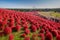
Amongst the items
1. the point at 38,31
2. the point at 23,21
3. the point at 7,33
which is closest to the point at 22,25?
the point at 23,21

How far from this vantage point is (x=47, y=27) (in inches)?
858

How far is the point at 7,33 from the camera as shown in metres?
19.0

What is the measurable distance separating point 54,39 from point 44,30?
5.84 feet

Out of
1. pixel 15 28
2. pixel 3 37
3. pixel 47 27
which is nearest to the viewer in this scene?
pixel 3 37

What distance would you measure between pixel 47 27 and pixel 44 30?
1.07 m

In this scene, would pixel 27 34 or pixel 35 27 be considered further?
pixel 35 27

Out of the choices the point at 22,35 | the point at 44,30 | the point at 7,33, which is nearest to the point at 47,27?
the point at 44,30

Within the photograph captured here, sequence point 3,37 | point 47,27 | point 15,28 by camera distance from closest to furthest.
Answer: point 3,37, point 15,28, point 47,27

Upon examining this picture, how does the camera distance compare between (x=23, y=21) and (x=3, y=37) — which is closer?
(x=3, y=37)

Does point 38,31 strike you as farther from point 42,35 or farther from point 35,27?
point 42,35

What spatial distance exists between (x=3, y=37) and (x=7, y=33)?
63 centimetres

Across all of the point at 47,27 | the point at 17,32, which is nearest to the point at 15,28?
the point at 17,32

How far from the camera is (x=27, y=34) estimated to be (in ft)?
64.6

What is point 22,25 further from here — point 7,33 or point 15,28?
point 7,33
